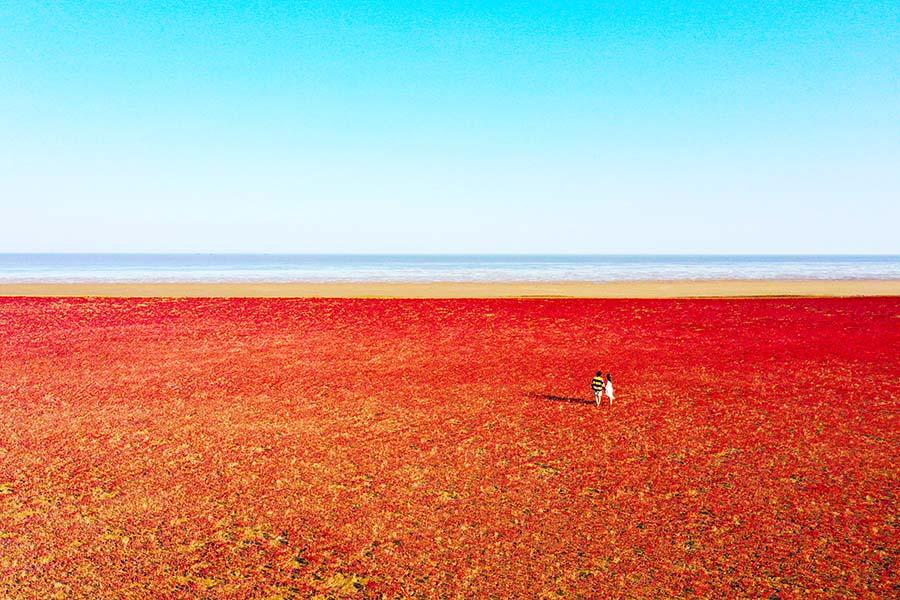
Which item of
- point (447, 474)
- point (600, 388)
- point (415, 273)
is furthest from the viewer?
point (415, 273)

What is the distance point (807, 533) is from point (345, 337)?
703 inches

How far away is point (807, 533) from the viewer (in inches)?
263

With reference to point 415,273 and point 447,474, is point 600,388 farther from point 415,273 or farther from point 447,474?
point 415,273

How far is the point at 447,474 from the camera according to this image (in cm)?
850

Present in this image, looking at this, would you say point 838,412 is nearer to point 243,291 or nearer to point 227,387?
point 227,387

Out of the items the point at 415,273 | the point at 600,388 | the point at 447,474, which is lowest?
the point at 447,474

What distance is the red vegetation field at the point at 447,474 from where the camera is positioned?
5.94 metres

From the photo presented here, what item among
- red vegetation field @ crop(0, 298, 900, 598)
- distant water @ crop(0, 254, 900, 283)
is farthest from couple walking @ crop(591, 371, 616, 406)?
distant water @ crop(0, 254, 900, 283)

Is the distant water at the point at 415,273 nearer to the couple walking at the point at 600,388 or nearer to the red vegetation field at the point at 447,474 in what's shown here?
the red vegetation field at the point at 447,474

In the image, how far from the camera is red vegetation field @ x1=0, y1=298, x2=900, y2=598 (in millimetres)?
5941

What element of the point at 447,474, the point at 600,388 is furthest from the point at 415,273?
the point at 447,474

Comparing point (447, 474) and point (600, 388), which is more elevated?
point (600, 388)

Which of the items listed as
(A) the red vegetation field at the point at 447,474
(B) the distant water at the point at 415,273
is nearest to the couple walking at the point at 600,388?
(A) the red vegetation field at the point at 447,474

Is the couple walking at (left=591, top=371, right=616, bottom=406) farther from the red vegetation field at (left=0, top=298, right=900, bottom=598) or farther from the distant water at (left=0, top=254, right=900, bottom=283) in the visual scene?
the distant water at (left=0, top=254, right=900, bottom=283)
